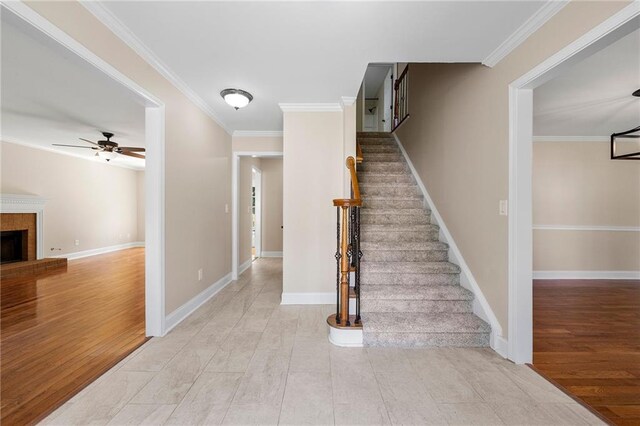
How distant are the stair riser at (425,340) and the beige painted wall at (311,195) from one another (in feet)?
3.53

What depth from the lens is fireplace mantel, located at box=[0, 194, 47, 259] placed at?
4.77 metres

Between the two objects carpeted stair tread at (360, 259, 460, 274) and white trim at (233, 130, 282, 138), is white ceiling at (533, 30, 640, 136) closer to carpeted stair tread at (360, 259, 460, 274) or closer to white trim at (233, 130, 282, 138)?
carpeted stair tread at (360, 259, 460, 274)

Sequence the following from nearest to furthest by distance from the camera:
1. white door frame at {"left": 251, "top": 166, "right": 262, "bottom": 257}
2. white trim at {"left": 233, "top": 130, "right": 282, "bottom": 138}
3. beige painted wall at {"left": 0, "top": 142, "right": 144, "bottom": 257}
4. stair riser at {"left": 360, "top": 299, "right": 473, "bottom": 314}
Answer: stair riser at {"left": 360, "top": 299, "right": 473, "bottom": 314}, white trim at {"left": 233, "top": 130, "right": 282, "bottom": 138}, beige painted wall at {"left": 0, "top": 142, "right": 144, "bottom": 257}, white door frame at {"left": 251, "top": 166, "right": 262, "bottom": 257}

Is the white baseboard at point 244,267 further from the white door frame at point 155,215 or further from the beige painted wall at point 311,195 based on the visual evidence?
the white door frame at point 155,215

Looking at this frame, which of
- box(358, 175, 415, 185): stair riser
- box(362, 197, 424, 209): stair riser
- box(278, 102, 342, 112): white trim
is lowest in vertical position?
box(362, 197, 424, 209): stair riser

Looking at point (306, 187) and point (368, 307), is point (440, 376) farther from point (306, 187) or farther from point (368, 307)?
point (306, 187)

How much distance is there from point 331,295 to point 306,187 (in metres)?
1.34

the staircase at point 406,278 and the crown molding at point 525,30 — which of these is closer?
the crown molding at point 525,30

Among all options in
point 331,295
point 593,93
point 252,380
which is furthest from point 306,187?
point 593,93

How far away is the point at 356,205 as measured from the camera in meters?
2.35

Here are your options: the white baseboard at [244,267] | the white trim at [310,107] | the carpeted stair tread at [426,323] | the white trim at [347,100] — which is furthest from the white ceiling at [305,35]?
the white baseboard at [244,267]

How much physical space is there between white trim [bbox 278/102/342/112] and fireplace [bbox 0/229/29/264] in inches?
231

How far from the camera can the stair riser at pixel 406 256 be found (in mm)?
2943

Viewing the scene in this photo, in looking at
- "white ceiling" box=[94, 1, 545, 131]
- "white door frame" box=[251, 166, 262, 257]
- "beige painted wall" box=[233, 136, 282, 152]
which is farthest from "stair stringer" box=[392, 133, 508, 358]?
"white door frame" box=[251, 166, 262, 257]
